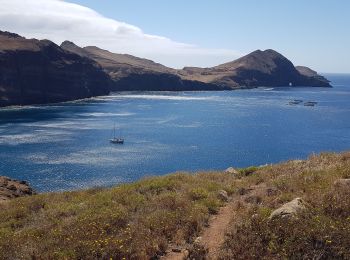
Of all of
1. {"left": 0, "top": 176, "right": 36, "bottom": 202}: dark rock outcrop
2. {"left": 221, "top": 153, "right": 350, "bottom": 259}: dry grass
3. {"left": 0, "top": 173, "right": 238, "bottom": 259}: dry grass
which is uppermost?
{"left": 221, "top": 153, "right": 350, "bottom": 259}: dry grass

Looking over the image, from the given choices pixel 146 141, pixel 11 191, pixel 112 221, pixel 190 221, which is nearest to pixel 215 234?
pixel 190 221

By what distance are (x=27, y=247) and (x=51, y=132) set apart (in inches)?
4998

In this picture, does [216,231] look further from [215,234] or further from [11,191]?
[11,191]

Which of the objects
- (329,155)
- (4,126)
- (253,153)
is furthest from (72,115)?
(329,155)

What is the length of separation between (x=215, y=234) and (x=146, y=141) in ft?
352

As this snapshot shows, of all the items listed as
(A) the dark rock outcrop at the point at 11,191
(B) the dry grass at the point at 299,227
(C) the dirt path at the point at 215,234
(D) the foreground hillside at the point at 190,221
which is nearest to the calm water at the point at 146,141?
(A) the dark rock outcrop at the point at 11,191

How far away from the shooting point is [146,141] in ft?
401

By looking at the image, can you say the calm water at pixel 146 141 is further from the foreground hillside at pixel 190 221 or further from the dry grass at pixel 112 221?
the foreground hillside at pixel 190 221

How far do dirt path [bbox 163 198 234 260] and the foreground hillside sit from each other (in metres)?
0.11

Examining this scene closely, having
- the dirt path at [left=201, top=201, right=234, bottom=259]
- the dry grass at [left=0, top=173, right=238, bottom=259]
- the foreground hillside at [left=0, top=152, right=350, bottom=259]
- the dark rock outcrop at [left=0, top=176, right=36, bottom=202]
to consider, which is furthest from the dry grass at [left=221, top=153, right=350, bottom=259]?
the dark rock outcrop at [left=0, top=176, right=36, bottom=202]

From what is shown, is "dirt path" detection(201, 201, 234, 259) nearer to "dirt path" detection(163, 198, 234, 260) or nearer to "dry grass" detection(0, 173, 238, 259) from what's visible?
"dirt path" detection(163, 198, 234, 260)

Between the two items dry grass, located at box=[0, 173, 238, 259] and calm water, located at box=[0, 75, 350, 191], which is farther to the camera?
calm water, located at box=[0, 75, 350, 191]

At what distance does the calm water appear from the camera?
87938 millimetres

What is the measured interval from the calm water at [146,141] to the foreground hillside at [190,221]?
5579 centimetres
